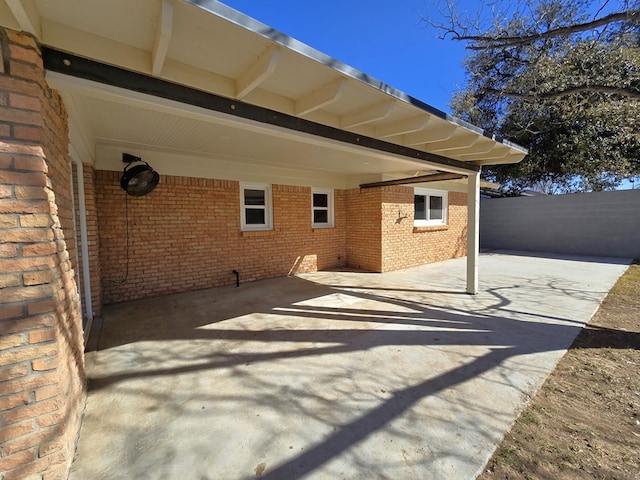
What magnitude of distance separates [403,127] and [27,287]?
3.54m

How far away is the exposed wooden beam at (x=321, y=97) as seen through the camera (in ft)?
7.95

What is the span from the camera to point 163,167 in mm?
5320

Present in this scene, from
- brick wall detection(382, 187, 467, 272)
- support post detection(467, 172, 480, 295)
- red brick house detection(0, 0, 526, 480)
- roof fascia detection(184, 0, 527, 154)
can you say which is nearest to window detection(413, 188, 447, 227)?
brick wall detection(382, 187, 467, 272)

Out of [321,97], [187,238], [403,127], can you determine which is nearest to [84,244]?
[187,238]

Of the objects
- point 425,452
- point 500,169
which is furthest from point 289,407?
point 500,169

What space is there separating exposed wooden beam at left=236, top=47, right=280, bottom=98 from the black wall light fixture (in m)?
3.18

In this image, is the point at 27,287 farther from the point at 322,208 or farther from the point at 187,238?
the point at 322,208

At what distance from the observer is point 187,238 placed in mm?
5648

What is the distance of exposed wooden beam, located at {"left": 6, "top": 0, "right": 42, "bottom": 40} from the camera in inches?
53.6

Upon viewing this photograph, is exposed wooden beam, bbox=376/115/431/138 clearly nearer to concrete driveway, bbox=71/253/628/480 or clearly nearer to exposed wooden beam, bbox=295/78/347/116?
exposed wooden beam, bbox=295/78/347/116

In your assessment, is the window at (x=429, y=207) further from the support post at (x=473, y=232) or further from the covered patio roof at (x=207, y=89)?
the covered patio roof at (x=207, y=89)

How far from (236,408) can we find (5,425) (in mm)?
1310

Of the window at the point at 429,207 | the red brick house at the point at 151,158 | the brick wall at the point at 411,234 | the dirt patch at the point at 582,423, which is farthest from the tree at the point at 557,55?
the dirt patch at the point at 582,423

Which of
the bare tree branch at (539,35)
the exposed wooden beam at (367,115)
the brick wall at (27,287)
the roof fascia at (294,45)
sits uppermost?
the bare tree branch at (539,35)
